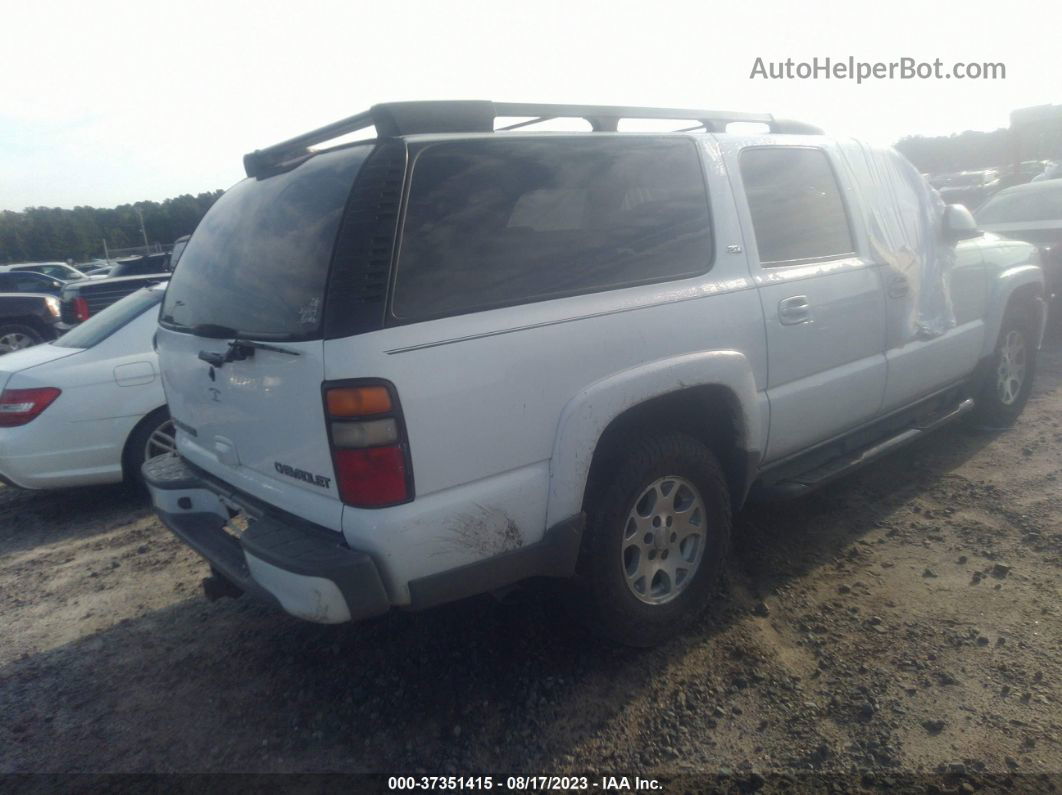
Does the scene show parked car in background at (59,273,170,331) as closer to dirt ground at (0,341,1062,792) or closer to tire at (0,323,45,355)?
tire at (0,323,45,355)

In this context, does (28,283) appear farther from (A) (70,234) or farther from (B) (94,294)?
(A) (70,234)

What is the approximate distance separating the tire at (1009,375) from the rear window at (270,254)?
14.1 ft

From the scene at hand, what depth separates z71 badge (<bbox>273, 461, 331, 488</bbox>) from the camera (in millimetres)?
2428

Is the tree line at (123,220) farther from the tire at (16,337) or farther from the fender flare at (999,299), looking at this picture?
the fender flare at (999,299)

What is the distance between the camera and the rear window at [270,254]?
2.46 metres

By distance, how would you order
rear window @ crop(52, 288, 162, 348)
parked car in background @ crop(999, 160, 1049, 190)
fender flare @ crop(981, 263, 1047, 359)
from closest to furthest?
fender flare @ crop(981, 263, 1047, 359) → rear window @ crop(52, 288, 162, 348) → parked car in background @ crop(999, 160, 1049, 190)

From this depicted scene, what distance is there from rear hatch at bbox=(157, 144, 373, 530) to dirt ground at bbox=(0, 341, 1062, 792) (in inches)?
33.4

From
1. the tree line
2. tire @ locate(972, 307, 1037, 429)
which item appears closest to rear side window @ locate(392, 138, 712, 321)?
→ tire @ locate(972, 307, 1037, 429)

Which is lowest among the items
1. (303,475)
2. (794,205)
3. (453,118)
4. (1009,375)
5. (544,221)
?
(1009,375)

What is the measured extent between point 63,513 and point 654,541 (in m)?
4.38

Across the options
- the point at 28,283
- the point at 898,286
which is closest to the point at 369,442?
the point at 898,286

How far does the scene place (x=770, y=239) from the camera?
343 cm

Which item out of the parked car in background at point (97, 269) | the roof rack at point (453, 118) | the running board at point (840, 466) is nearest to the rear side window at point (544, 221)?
the roof rack at point (453, 118)

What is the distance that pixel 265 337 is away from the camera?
99.9 inches
